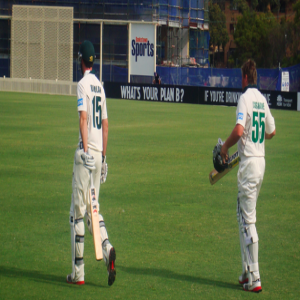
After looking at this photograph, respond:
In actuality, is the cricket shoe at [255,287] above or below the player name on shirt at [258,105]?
below

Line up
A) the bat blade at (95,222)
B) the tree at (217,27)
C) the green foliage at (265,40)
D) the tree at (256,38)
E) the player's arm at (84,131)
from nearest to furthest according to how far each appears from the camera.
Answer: the bat blade at (95,222) → the player's arm at (84,131) → the green foliage at (265,40) → the tree at (256,38) → the tree at (217,27)

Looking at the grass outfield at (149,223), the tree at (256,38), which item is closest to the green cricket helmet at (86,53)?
the grass outfield at (149,223)

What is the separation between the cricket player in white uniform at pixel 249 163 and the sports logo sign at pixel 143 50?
45.3m

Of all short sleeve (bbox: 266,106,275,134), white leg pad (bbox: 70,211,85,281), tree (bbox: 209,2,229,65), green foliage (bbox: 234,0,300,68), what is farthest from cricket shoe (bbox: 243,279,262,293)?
tree (bbox: 209,2,229,65)

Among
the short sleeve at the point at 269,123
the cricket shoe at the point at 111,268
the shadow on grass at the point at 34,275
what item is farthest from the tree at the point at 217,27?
the cricket shoe at the point at 111,268

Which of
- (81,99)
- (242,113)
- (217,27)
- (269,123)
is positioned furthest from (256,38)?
(81,99)

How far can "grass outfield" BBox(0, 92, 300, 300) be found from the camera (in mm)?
5699

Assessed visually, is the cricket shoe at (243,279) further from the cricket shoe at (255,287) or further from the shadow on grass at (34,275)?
the shadow on grass at (34,275)

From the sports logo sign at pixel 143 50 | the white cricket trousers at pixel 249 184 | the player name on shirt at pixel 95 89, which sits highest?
the sports logo sign at pixel 143 50

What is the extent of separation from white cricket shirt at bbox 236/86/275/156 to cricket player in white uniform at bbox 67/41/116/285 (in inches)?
58.1

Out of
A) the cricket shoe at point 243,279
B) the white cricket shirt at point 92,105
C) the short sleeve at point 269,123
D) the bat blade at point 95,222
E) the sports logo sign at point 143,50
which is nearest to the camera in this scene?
the bat blade at point 95,222

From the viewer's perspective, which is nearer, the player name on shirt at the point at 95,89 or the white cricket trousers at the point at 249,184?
the white cricket trousers at the point at 249,184

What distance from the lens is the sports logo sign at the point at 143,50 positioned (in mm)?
51000

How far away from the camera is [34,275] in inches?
233
